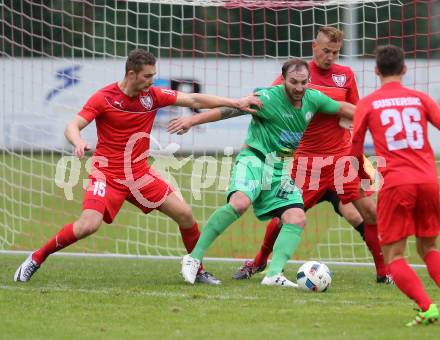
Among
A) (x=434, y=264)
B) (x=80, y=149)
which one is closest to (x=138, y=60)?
(x=80, y=149)

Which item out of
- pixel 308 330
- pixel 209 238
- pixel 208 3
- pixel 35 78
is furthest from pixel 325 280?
pixel 35 78

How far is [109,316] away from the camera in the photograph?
7.13m

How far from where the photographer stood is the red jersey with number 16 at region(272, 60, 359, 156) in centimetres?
947

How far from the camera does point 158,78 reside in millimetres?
16578

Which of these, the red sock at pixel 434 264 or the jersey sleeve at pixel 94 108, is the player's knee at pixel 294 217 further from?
the red sock at pixel 434 264

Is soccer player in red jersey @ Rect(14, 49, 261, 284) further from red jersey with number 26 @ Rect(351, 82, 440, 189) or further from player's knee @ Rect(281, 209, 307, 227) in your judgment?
red jersey with number 26 @ Rect(351, 82, 440, 189)

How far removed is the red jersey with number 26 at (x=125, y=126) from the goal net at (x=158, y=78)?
2516mm

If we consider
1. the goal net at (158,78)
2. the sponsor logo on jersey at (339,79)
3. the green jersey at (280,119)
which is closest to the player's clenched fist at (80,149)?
the green jersey at (280,119)

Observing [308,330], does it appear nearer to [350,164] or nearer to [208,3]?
[350,164]

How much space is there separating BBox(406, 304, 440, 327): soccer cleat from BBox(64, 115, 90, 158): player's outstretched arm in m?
2.94

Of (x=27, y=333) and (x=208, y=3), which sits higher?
(x=208, y=3)

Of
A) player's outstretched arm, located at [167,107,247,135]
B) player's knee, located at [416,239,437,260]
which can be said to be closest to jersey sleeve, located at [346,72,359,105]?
player's outstretched arm, located at [167,107,247,135]

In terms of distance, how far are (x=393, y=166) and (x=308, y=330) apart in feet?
3.93

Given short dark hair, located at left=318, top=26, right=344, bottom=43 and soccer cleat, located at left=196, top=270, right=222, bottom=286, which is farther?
short dark hair, located at left=318, top=26, right=344, bottom=43
